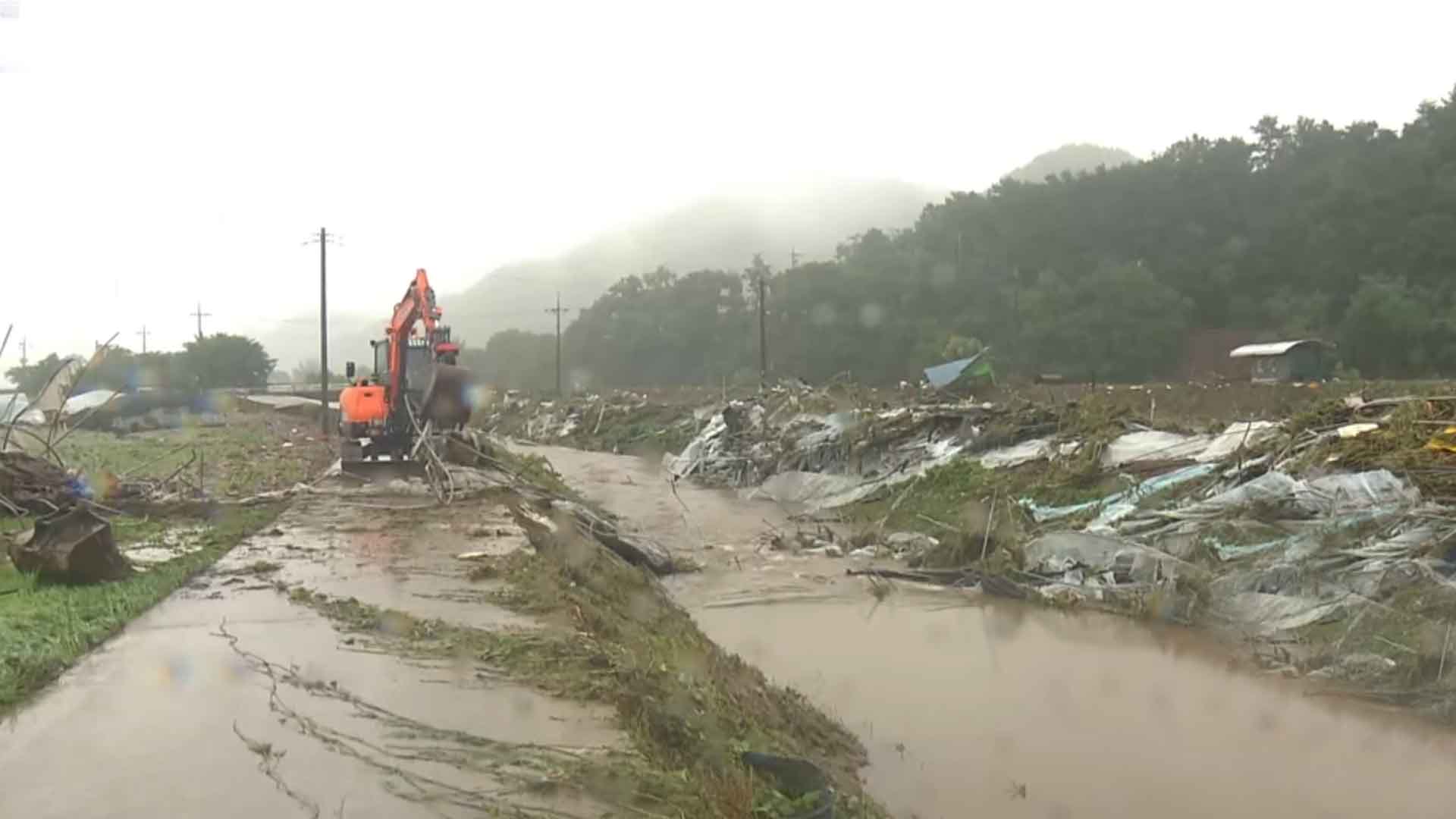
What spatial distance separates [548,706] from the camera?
242 inches

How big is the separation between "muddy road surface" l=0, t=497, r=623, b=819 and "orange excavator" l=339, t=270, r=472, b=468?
8975 millimetres

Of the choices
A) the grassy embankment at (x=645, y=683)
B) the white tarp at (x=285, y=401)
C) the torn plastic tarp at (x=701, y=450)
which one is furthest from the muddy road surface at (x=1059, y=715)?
the white tarp at (x=285, y=401)

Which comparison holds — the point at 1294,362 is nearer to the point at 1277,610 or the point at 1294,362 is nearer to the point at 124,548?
the point at 1277,610

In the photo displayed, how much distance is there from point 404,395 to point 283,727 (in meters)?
Answer: 13.1

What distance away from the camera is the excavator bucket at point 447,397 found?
57.0ft

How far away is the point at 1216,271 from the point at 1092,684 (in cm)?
4748

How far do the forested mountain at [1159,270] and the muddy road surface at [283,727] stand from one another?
40230 millimetres

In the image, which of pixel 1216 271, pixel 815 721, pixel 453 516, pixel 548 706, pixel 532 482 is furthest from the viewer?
pixel 1216 271

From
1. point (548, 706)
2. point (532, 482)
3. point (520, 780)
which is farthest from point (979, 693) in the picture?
point (532, 482)

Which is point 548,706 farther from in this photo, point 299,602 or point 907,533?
point 907,533

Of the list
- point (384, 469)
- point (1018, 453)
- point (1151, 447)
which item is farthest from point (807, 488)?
point (384, 469)

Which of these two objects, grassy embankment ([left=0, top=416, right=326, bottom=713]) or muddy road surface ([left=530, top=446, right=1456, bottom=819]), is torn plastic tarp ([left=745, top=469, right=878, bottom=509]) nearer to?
muddy road surface ([left=530, top=446, right=1456, bottom=819])

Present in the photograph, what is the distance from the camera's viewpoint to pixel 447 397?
688 inches

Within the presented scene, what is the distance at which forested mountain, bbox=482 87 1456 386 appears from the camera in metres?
43.5
